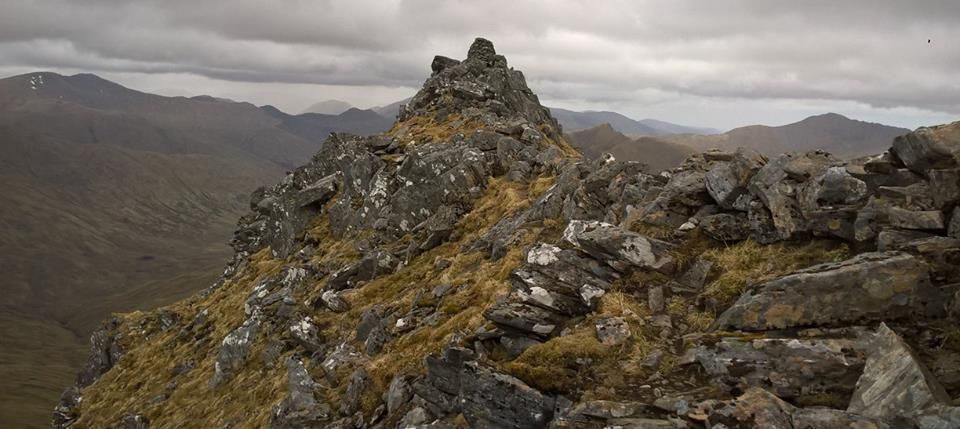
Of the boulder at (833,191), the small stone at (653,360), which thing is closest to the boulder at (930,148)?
the boulder at (833,191)

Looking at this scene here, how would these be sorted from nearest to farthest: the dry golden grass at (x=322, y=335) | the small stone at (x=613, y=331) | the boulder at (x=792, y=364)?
the boulder at (x=792, y=364)
the small stone at (x=613, y=331)
the dry golden grass at (x=322, y=335)

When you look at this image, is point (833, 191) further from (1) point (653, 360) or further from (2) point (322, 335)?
(2) point (322, 335)

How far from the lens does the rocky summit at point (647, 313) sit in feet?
42.9

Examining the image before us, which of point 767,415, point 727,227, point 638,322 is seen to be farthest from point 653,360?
point 727,227

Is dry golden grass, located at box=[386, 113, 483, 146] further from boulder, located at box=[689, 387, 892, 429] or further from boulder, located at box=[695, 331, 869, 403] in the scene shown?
boulder, located at box=[689, 387, 892, 429]

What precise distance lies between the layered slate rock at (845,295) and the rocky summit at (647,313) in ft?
0.14

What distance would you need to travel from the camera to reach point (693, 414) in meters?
12.5

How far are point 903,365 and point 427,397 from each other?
42.5 ft

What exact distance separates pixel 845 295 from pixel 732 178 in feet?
25.2

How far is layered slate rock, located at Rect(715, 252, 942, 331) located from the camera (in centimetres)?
1373

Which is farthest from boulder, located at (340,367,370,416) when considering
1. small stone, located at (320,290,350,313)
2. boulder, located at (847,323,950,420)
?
boulder, located at (847,323,950,420)

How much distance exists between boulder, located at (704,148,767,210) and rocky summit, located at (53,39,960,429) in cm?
9

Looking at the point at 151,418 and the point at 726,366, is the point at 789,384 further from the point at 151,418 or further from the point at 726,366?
the point at 151,418

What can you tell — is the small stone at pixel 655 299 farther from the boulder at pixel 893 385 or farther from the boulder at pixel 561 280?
the boulder at pixel 893 385
